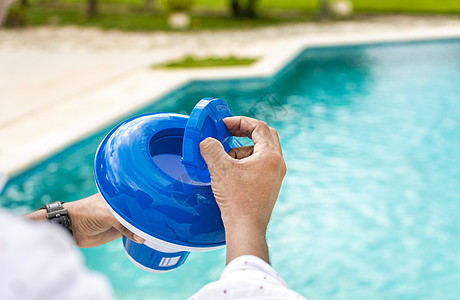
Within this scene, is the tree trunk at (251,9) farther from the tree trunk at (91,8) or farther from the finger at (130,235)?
the finger at (130,235)

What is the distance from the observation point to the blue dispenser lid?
843 millimetres

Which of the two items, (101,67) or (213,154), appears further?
(101,67)

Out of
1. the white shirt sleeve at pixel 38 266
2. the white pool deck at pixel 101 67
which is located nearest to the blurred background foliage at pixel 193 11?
the white pool deck at pixel 101 67

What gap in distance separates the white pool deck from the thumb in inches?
165

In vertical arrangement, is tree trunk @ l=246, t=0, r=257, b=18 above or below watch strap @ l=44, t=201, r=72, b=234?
below

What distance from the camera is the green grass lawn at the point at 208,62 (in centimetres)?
923

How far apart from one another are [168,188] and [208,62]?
8.79 metres

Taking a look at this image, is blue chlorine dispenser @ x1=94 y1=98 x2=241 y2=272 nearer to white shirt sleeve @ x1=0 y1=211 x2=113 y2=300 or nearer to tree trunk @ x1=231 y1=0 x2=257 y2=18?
white shirt sleeve @ x1=0 y1=211 x2=113 y2=300

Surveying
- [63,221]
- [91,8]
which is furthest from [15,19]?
[63,221]

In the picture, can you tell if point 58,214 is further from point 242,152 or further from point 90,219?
point 242,152

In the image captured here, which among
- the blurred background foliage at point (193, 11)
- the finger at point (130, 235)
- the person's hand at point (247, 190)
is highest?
the person's hand at point (247, 190)

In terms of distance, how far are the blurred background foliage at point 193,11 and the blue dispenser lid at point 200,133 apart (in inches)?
597

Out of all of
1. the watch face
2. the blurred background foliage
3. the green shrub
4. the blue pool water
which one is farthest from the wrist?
the green shrub

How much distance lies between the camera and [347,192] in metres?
4.61
